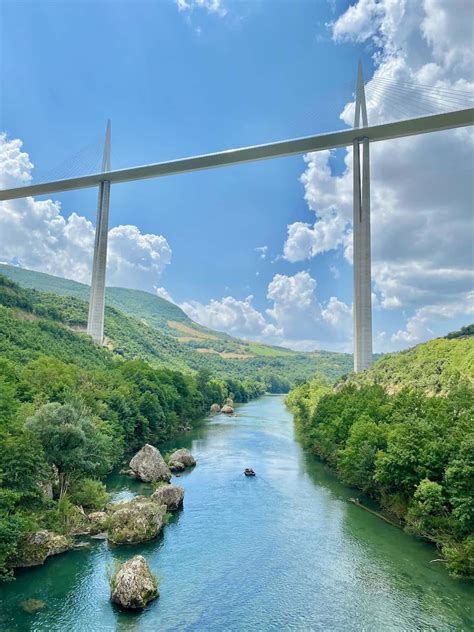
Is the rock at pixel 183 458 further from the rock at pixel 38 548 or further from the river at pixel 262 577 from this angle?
the rock at pixel 38 548

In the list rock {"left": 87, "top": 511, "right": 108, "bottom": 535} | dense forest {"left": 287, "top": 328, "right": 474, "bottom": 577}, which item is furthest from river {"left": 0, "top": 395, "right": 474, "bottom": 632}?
dense forest {"left": 287, "top": 328, "right": 474, "bottom": 577}

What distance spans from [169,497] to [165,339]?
85688 millimetres

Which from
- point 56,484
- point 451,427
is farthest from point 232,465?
point 451,427

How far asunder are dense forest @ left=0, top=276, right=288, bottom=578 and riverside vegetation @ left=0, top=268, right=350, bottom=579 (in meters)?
0.04

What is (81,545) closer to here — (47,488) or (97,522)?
(97,522)

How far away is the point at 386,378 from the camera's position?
3484cm

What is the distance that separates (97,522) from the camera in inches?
662

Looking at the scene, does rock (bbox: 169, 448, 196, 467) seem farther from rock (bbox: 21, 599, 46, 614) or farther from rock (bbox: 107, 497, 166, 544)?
rock (bbox: 21, 599, 46, 614)

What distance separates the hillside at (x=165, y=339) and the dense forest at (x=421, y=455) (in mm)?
42427

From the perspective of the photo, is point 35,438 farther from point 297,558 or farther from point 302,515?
point 302,515

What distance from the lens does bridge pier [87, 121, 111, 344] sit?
5284cm

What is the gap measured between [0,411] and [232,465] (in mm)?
15152

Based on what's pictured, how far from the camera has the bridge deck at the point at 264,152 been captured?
39.6 m

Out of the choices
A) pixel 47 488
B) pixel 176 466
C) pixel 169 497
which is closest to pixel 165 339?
pixel 176 466
